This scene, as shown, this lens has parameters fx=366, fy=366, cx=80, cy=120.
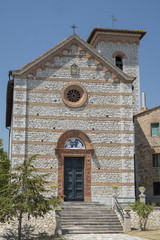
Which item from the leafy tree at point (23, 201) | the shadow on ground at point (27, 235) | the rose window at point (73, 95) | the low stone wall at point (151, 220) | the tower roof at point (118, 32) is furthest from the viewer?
the tower roof at point (118, 32)

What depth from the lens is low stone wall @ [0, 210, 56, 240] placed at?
758 inches

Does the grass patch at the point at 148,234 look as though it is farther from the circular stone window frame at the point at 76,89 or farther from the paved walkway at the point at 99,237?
the circular stone window frame at the point at 76,89

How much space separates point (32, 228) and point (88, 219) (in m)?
3.36

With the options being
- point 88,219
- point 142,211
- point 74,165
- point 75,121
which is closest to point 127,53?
point 75,121

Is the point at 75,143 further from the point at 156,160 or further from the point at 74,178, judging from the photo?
the point at 156,160

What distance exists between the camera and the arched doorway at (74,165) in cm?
2411

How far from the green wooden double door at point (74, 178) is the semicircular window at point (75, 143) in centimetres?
81

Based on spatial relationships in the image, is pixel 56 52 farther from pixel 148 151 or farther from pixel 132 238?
pixel 132 238

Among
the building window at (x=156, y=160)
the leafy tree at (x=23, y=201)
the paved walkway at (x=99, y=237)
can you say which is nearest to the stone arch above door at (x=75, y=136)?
the leafy tree at (x=23, y=201)

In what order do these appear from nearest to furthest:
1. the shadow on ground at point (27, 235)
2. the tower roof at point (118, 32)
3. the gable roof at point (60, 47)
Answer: the shadow on ground at point (27, 235) < the gable roof at point (60, 47) < the tower roof at point (118, 32)

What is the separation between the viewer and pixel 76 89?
84.5 feet

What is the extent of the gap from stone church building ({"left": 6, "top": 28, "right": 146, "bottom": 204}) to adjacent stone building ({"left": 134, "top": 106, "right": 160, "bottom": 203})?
4.88m

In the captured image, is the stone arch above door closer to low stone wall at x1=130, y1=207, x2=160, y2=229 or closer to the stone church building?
the stone church building

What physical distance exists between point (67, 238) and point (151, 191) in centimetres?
1254
